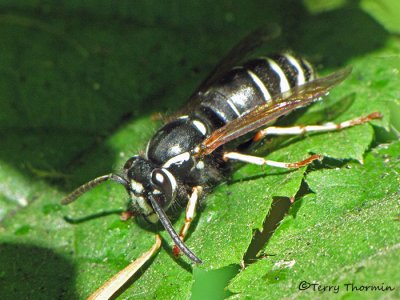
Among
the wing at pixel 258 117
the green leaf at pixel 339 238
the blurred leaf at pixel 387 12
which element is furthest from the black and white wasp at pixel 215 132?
the blurred leaf at pixel 387 12

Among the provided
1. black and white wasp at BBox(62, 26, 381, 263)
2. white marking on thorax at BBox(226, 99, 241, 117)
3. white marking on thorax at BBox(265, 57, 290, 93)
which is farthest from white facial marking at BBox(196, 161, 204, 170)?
white marking on thorax at BBox(265, 57, 290, 93)

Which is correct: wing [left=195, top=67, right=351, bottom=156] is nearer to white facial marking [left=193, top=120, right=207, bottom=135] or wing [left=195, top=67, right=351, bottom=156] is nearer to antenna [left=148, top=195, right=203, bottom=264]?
white facial marking [left=193, top=120, right=207, bottom=135]

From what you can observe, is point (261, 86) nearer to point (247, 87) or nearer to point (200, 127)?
point (247, 87)

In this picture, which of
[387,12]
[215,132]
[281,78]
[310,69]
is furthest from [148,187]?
[387,12]

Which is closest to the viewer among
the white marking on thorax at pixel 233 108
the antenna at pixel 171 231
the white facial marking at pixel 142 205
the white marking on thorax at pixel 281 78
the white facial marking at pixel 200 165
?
the antenna at pixel 171 231

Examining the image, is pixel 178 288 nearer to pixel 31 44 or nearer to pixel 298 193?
pixel 298 193

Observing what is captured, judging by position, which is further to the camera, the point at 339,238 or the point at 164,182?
the point at 164,182

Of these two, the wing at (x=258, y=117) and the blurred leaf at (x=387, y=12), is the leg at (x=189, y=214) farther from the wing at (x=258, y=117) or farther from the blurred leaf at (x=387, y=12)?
the blurred leaf at (x=387, y=12)
